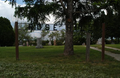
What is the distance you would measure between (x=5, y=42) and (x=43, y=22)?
64.3 feet

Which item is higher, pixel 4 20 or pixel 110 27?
pixel 4 20

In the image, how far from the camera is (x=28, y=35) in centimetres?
3753

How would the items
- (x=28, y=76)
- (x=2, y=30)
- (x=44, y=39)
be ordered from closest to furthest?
1. (x=28, y=76)
2. (x=2, y=30)
3. (x=44, y=39)

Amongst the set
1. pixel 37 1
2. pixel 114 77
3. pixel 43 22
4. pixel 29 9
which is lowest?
pixel 114 77

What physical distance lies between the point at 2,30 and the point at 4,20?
2.59 metres

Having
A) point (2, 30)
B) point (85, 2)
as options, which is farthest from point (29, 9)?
point (2, 30)

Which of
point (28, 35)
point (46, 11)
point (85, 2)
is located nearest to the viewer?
point (46, 11)

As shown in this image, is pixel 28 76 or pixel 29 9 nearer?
pixel 28 76

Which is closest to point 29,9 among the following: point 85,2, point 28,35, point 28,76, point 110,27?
point 85,2

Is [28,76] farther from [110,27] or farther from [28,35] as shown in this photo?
[28,35]

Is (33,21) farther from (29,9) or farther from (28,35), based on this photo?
(28,35)

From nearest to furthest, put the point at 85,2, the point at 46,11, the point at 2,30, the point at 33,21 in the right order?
1. the point at 46,11
2. the point at 33,21
3. the point at 85,2
4. the point at 2,30

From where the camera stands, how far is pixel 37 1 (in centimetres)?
964

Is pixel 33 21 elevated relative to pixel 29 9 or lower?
lower
